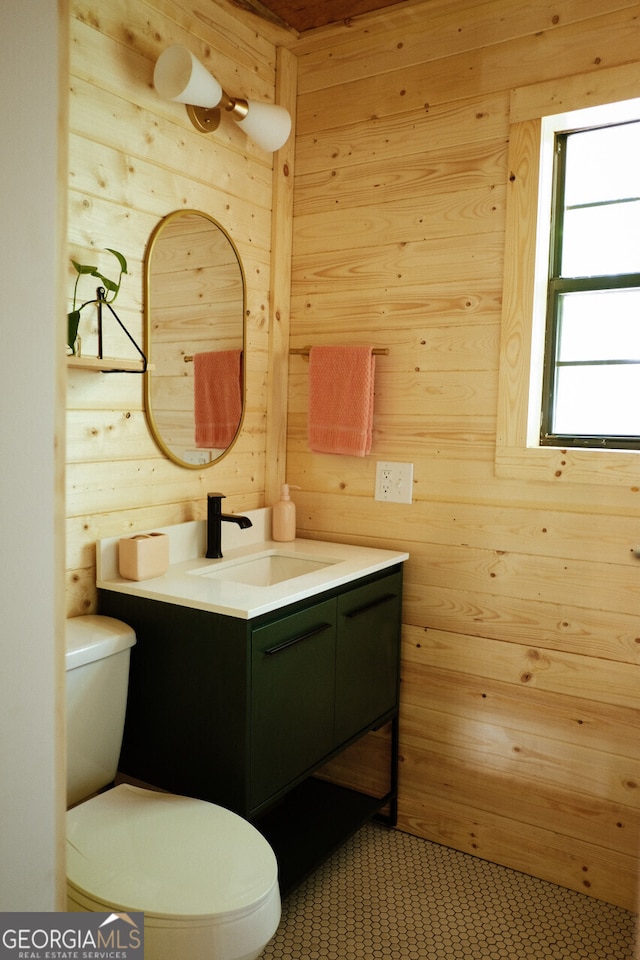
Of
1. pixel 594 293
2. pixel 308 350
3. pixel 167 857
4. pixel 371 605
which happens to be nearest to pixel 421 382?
pixel 308 350

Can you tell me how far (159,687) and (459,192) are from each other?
5.40 ft

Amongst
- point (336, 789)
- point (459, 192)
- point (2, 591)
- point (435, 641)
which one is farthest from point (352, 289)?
point (2, 591)

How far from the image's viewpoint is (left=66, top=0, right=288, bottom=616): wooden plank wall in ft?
5.97

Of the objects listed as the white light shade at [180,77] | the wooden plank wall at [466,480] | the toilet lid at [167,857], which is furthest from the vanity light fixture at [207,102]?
the toilet lid at [167,857]

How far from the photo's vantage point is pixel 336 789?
8.06 ft

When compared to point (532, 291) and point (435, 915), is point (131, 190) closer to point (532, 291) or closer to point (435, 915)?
point (532, 291)

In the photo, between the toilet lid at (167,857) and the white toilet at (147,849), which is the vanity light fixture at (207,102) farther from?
the toilet lid at (167,857)

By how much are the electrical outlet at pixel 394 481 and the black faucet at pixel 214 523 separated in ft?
1.67

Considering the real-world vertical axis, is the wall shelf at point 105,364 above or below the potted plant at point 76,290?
below

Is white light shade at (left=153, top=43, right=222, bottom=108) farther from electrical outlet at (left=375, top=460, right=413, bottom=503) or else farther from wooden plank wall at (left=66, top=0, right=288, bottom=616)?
electrical outlet at (left=375, top=460, right=413, bottom=503)

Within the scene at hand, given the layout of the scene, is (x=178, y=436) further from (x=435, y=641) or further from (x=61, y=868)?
(x=61, y=868)

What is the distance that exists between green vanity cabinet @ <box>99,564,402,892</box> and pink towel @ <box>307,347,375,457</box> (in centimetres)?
48

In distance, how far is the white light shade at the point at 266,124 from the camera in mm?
2182

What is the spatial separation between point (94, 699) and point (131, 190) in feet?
4.22
